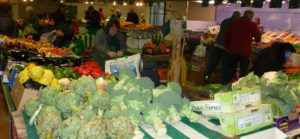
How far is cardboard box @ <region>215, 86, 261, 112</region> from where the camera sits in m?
1.45

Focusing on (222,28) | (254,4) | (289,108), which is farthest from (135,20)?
(289,108)

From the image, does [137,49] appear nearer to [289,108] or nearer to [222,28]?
[222,28]

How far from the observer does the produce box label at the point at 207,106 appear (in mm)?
1524

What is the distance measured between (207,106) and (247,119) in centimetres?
25

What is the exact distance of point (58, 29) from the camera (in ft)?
16.3

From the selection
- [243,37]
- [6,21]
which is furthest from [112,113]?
[6,21]

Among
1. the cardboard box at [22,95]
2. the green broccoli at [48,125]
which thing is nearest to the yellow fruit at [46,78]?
the cardboard box at [22,95]

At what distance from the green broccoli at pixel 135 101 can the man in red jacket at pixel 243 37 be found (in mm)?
4232

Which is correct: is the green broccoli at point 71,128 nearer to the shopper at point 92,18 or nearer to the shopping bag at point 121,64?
the shopping bag at point 121,64

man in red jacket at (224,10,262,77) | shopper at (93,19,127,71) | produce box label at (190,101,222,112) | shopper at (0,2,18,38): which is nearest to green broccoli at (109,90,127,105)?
produce box label at (190,101,222,112)

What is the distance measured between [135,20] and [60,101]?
9877 mm

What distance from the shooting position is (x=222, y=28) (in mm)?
5664

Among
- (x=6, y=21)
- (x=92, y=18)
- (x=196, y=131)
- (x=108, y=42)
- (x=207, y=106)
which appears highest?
(x=92, y=18)

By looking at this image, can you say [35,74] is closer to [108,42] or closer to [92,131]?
[92,131]
